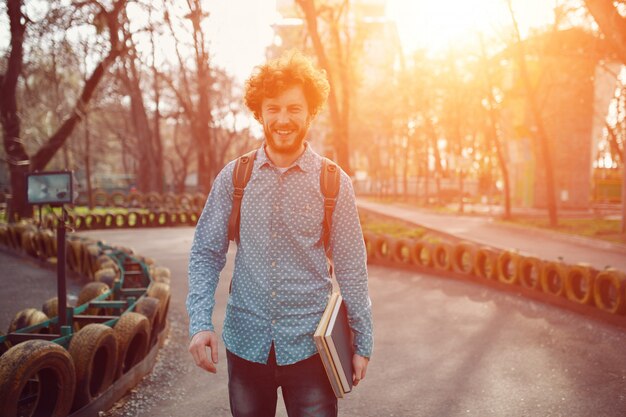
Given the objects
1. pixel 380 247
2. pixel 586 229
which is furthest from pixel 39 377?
pixel 586 229

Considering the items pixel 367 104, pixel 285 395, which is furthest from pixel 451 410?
pixel 367 104

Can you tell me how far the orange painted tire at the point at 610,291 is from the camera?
7891 millimetres

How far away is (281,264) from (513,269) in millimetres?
8538

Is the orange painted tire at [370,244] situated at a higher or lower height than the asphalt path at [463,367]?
higher

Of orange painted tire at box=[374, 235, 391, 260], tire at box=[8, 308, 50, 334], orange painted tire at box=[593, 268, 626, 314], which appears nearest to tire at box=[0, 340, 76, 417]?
tire at box=[8, 308, 50, 334]

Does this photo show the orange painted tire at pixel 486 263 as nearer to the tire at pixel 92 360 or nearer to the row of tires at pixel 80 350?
the row of tires at pixel 80 350

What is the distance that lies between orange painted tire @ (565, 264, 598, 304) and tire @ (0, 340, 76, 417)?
259 inches

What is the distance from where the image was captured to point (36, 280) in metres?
12.5

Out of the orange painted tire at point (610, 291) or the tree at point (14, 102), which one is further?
the tree at point (14, 102)

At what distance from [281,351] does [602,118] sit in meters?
36.8

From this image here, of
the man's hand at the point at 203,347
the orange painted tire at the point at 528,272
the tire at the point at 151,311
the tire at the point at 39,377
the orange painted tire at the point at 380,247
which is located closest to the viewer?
the man's hand at the point at 203,347

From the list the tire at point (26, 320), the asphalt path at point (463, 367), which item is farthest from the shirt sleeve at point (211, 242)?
the tire at point (26, 320)

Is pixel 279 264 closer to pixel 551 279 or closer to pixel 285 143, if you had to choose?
pixel 285 143

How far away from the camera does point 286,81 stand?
8.82 ft
